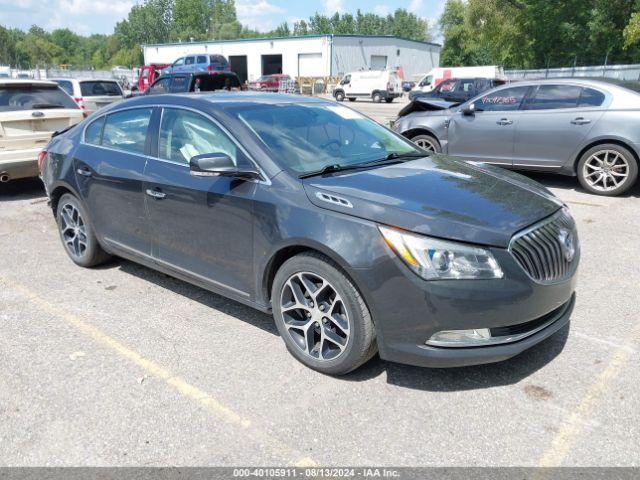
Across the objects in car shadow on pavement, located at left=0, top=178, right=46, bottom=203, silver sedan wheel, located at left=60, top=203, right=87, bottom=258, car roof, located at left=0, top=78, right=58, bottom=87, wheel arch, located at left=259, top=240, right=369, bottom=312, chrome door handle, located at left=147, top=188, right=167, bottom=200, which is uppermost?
car roof, located at left=0, top=78, right=58, bottom=87

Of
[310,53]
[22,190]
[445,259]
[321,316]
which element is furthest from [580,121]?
[310,53]

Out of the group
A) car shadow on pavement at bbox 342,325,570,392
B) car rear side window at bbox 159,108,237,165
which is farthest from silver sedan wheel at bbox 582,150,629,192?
car rear side window at bbox 159,108,237,165

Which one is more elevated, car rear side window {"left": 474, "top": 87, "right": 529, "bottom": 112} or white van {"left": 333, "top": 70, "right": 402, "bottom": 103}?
white van {"left": 333, "top": 70, "right": 402, "bottom": 103}

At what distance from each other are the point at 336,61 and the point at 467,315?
185ft

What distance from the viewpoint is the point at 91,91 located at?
52.4 ft

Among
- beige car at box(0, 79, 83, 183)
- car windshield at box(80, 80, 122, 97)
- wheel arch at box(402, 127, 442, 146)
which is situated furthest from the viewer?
car windshield at box(80, 80, 122, 97)

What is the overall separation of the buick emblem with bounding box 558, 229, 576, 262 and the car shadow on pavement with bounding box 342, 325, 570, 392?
683 millimetres

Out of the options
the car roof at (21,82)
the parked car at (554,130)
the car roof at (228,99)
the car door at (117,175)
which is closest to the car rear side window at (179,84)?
the car roof at (21,82)

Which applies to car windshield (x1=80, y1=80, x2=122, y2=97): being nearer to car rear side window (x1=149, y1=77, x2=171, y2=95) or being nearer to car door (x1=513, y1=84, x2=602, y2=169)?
car rear side window (x1=149, y1=77, x2=171, y2=95)

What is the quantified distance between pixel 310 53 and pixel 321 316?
5747 cm

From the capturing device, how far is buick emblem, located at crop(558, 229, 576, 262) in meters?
3.23

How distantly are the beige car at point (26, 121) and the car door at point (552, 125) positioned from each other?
6.87 metres

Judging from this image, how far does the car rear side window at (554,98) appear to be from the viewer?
7.92 meters

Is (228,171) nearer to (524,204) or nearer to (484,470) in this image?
(524,204)
